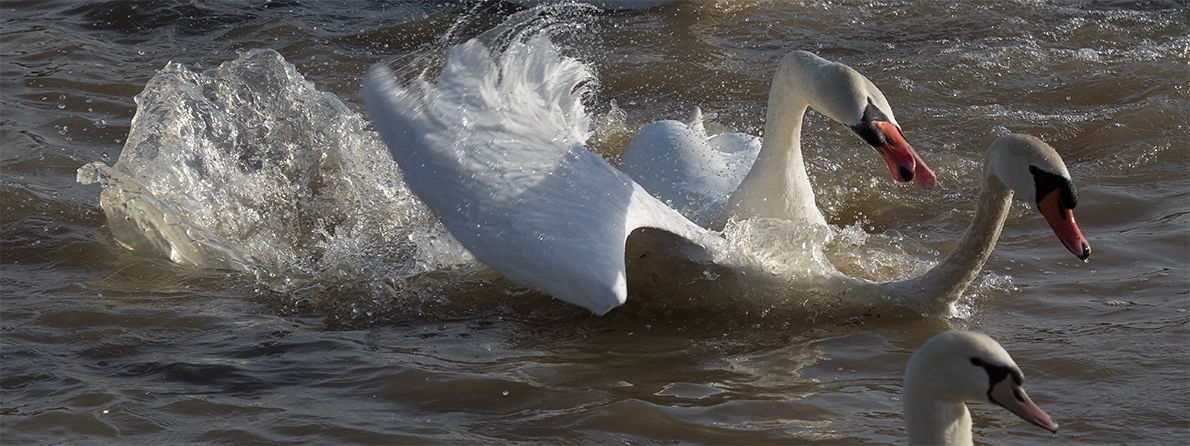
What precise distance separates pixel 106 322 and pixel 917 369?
307 centimetres

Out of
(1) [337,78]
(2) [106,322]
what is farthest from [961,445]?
(1) [337,78]

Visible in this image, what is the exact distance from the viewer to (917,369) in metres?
2.66

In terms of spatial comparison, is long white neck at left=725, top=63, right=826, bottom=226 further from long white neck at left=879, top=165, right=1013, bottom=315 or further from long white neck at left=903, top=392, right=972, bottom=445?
long white neck at left=903, top=392, right=972, bottom=445

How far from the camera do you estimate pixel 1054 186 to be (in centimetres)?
355

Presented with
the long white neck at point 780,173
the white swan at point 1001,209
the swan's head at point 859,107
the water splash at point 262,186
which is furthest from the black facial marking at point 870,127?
the water splash at point 262,186

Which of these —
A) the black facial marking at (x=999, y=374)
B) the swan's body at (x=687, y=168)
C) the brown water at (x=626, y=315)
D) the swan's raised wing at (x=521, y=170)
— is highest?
the swan's raised wing at (x=521, y=170)

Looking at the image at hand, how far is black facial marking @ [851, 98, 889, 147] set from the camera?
3.78 metres

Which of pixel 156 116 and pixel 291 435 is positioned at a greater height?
pixel 156 116

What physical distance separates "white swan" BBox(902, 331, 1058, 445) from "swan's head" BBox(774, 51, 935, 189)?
3.68 feet

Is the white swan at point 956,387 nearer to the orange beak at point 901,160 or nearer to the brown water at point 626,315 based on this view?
the brown water at point 626,315

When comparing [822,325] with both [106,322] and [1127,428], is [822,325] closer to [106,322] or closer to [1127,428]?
[1127,428]

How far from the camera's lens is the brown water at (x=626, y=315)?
3453 millimetres

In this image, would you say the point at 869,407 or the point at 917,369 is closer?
the point at 917,369

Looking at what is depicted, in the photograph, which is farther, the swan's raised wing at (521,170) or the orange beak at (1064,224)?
the orange beak at (1064,224)
